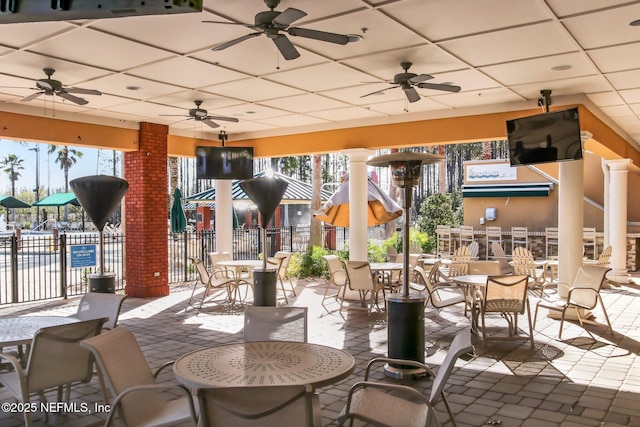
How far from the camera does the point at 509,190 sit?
16047 mm

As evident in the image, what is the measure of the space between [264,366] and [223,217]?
8.55 meters

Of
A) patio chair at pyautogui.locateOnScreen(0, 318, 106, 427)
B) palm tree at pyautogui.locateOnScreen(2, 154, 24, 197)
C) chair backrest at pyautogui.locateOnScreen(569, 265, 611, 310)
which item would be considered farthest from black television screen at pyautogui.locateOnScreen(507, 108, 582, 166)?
palm tree at pyautogui.locateOnScreen(2, 154, 24, 197)

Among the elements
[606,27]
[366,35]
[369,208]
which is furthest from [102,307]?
[369,208]

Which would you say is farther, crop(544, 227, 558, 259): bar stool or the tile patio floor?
crop(544, 227, 558, 259): bar stool

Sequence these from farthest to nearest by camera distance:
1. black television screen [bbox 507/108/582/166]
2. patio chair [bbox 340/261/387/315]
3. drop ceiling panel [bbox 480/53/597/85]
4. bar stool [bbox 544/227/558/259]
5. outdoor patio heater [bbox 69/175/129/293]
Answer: bar stool [bbox 544/227/558/259] < patio chair [bbox 340/261/387/315] < outdoor patio heater [bbox 69/175/129/293] < black television screen [bbox 507/108/582/166] < drop ceiling panel [bbox 480/53/597/85]

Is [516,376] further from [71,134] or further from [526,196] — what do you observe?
[526,196]

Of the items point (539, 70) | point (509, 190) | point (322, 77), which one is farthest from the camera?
point (509, 190)

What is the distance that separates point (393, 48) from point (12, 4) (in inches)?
138

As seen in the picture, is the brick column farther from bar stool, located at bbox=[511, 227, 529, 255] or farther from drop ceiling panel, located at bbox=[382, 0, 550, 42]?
Answer: bar stool, located at bbox=[511, 227, 529, 255]

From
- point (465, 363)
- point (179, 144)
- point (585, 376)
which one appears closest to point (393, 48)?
point (465, 363)

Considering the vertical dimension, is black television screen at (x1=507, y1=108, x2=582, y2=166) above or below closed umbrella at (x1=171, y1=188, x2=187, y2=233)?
above

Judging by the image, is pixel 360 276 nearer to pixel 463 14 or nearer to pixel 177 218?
pixel 463 14

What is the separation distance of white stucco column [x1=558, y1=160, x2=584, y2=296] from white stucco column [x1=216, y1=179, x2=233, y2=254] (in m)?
6.41

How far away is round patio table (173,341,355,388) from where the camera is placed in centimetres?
266
